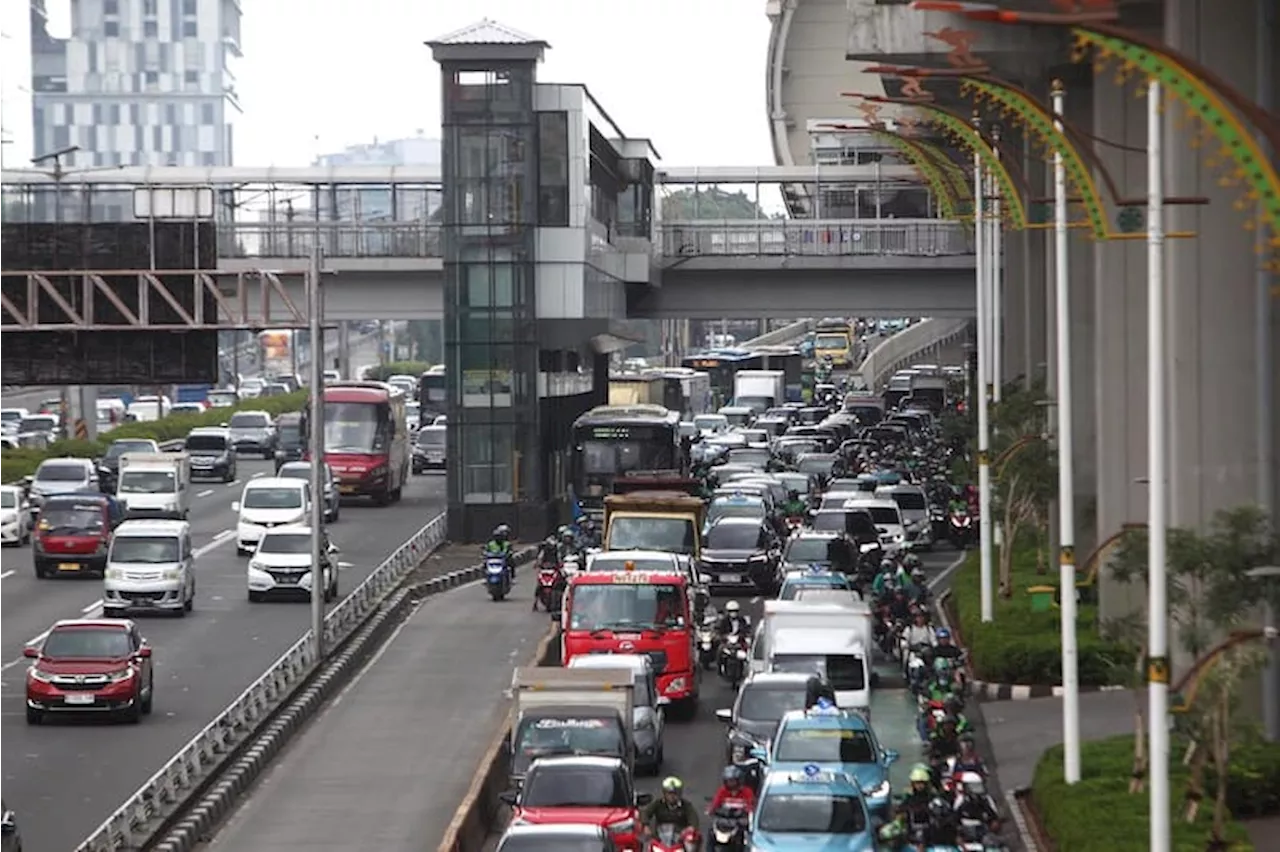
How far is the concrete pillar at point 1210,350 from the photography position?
113ft

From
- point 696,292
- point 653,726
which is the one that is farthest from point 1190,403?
point 696,292

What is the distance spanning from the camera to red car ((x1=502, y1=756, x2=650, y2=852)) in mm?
27578

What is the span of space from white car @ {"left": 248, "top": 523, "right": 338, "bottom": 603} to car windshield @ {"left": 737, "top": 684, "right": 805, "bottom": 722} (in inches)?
891

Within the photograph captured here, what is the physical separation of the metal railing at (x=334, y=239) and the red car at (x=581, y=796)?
50145 millimetres

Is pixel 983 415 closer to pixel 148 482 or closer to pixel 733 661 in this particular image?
pixel 733 661

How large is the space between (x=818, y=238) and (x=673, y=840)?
187ft

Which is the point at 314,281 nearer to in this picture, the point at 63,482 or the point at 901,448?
the point at 63,482

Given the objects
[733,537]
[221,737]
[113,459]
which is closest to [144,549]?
[733,537]

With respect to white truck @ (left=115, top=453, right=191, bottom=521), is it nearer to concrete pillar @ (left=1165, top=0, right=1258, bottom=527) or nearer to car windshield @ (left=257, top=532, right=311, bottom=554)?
car windshield @ (left=257, top=532, right=311, bottom=554)

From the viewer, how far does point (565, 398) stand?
249 feet

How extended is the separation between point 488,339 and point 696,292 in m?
16.2

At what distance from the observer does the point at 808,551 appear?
51781 millimetres

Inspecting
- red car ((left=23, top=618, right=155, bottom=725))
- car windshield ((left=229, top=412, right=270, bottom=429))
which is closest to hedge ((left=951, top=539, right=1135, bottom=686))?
red car ((left=23, top=618, right=155, bottom=725))

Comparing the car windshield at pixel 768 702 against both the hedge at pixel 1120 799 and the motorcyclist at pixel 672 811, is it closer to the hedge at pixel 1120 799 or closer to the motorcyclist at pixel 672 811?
the hedge at pixel 1120 799
